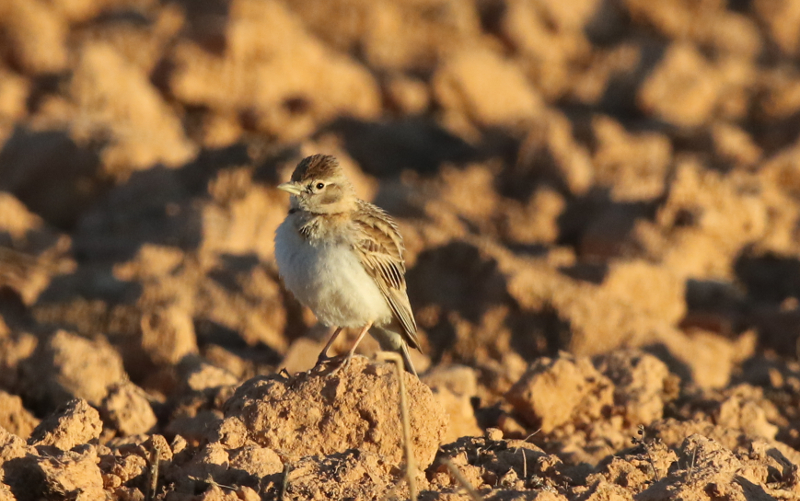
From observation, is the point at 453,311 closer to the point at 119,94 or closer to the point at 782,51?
the point at 119,94

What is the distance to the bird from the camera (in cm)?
645

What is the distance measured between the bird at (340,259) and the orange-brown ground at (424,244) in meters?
0.62

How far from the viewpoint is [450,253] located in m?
10.3

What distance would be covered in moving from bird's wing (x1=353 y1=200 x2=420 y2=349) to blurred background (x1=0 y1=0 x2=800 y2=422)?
101cm

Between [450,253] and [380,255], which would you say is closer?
[380,255]

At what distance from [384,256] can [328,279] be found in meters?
0.54

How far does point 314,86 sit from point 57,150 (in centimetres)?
486

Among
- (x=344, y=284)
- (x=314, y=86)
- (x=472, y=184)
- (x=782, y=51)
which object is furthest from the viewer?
(x=782, y=51)

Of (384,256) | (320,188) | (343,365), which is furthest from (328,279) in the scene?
(343,365)

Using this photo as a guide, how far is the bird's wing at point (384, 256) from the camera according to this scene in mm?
6703

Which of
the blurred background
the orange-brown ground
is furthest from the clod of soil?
the blurred background

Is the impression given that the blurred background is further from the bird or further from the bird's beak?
the bird's beak

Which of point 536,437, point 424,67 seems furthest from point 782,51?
point 536,437

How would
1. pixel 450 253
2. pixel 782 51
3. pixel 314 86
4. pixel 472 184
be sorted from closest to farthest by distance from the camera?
pixel 450 253
pixel 472 184
pixel 314 86
pixel 782 51
